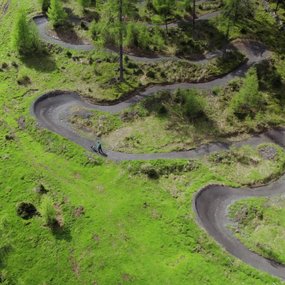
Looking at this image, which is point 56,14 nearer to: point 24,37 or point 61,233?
point 24,37

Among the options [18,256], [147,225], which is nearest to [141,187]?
[147,225]

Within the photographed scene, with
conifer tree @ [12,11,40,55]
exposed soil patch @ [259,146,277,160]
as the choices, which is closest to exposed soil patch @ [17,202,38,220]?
exposed soil patch @ [259,146,277,160]

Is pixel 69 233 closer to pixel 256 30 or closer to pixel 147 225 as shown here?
pixel 147 225

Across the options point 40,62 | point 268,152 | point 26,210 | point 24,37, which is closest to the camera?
point 26,210

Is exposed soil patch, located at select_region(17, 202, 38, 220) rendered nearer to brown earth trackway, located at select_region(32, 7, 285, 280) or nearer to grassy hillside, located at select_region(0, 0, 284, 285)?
grassy hillside, located at select_region(0, 0, 284, 285)

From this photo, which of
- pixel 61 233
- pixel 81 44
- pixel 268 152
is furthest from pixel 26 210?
pixel 81 44
